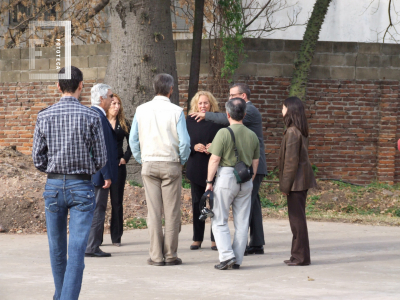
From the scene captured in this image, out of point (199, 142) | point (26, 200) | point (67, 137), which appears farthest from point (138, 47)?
point (67, 137)

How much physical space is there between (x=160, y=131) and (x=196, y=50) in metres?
5.88

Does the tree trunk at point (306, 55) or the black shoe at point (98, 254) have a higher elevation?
the tree trunk at point (306, 55)

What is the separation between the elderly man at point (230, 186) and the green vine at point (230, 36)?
5.42 m

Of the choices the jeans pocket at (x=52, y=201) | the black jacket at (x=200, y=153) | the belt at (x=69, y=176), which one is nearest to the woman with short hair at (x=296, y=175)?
the black jacket at (x=200, y=153)

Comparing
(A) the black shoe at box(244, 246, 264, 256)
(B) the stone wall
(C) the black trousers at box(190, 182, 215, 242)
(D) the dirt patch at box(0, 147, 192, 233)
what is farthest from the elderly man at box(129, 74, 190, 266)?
(B) the stone wall

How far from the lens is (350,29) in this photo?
21281 millimetres

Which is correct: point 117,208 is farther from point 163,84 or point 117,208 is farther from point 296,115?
point 296,115

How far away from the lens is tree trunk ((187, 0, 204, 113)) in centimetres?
1116

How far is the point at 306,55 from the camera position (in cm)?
1152

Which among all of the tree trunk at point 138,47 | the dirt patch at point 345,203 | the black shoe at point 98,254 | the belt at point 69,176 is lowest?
the dirt patch at point 345,203

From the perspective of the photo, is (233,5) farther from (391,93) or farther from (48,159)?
(48,159)

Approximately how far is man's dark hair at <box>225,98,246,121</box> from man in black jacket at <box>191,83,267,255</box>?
497 mm

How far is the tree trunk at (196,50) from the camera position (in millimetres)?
11156

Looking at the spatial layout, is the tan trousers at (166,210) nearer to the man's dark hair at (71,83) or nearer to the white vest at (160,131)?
the white vest at (160,131)
